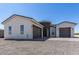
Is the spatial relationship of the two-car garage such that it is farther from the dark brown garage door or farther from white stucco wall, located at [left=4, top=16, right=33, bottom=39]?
white stucco wall, located at [left=4, top=16, right=33, bottom=39]

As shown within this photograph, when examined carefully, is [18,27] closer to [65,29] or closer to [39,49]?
[39,49]

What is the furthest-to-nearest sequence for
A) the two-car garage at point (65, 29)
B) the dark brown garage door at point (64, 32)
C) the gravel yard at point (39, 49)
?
1. the dark brown garage door at point (64, 32)
2. the two-car garage at point (65, 29)
3. the gravel yard at point (39, 49)

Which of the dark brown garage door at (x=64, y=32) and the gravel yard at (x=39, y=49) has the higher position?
the dark brown garage door at (x=64, y=32)

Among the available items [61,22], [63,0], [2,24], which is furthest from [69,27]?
[63,0]

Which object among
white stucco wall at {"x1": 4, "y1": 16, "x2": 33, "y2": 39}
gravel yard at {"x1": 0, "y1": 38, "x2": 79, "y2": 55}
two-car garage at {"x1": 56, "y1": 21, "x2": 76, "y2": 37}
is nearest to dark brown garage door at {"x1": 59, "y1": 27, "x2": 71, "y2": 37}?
two-car garage at {"x1": 56, "y1": 21, "x2": 76, "y2": 37}

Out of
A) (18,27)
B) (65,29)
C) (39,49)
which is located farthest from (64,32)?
(39,49)

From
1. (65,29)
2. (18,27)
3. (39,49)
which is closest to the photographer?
(39,49)

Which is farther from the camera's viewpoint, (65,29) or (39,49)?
(65,29)

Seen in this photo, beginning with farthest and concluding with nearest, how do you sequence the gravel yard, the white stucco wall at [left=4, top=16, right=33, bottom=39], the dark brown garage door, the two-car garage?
1. the dark brown garage door
2. the two-car garage
3. the white stucco wall at [left=4, top=16, right=33, bottom=39]
4. the gravel yard

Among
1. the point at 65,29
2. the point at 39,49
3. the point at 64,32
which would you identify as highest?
the point at 65,29

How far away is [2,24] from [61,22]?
9.51m

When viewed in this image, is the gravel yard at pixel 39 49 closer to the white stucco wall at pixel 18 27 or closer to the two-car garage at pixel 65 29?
the white stucco wall at pixel 18 27

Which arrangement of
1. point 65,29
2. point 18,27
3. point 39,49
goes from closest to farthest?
point 39,49
point 18,27
point 65,29

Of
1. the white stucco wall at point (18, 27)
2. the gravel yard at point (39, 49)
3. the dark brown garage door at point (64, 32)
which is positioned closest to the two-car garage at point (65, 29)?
the dark brown garage door at point (64, 32)
